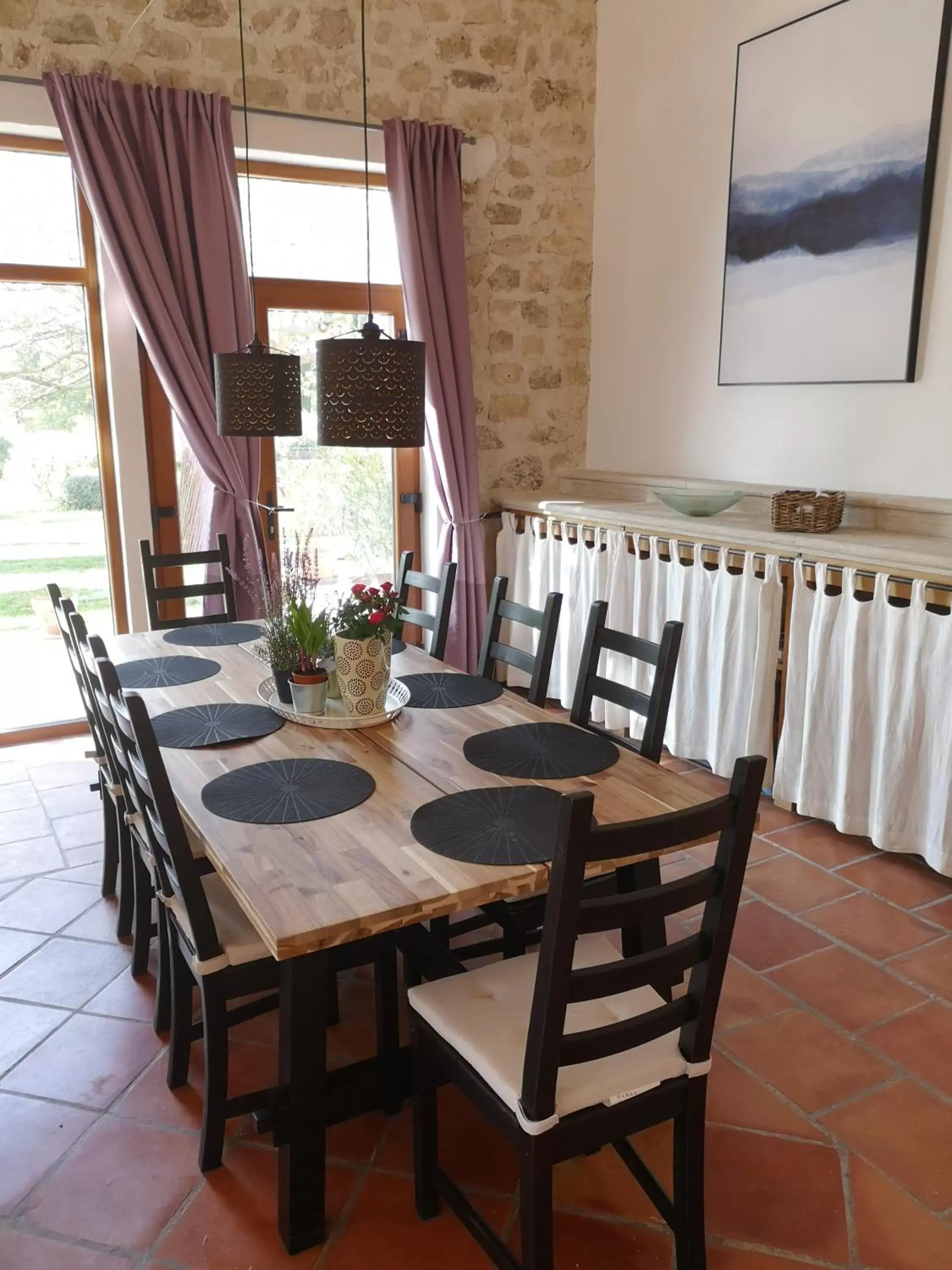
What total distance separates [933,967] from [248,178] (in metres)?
3.83

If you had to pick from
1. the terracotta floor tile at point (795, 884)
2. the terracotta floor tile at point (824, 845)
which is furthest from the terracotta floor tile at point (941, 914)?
the terracotta floor tile at point (824, 845)

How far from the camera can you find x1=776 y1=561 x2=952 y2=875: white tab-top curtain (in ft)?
9.53

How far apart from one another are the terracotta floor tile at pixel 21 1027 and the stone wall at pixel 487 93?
3.29m

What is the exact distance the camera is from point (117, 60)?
3799mm

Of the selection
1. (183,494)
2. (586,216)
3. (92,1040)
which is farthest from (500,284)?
(92,1040)

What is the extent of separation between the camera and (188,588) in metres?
3.55

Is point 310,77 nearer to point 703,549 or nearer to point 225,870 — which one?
point 703,549

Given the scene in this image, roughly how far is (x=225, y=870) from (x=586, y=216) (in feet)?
14.1

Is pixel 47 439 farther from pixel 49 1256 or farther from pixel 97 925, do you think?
pixel 49 1256

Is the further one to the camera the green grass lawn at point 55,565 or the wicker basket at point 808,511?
the green grass lawn at point 55,565

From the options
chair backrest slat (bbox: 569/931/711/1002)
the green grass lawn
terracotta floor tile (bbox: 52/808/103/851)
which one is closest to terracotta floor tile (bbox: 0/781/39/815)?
terracotta floor tile (bbox: 52/808/103/851)

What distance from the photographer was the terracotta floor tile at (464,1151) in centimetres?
189

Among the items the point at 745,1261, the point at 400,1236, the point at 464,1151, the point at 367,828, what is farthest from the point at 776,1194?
the point at 367,828

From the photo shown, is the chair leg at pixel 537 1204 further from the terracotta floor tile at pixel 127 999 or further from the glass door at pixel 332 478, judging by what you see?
the glass door at pixel 332 478
